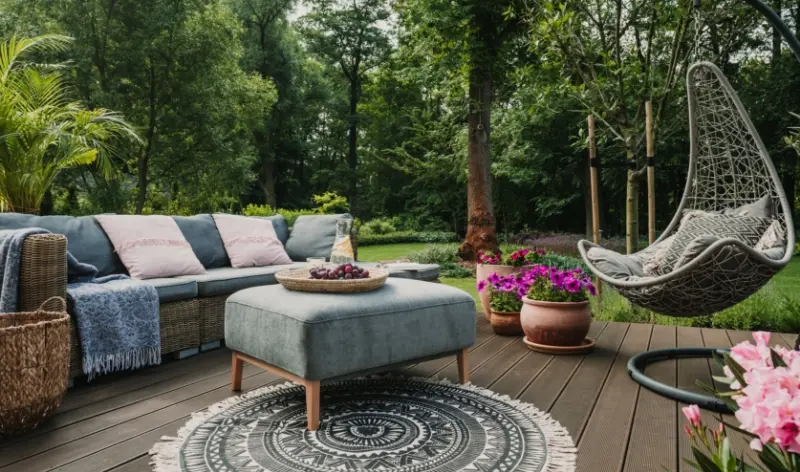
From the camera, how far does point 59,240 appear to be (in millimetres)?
2490

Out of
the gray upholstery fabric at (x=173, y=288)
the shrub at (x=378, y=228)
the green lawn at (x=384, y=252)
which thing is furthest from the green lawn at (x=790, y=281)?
the shrub at (x=378, y=228)

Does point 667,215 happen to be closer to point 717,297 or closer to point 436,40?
point 436,40

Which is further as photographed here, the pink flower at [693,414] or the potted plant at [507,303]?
the potted plant at [507,303]

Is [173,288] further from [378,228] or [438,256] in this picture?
[378,228]

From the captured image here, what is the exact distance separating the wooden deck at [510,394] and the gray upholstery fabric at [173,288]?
0.37 metres

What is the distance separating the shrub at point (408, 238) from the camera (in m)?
13.1

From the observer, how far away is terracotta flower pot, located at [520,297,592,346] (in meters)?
3.08

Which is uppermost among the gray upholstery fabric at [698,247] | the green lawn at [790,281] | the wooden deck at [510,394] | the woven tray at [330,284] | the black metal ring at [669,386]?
the gray upholstery fabric at [698,247]

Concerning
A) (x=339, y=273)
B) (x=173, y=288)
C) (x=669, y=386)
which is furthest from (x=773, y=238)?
(x=173, y=288)

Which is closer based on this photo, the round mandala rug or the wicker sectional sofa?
the round mandala rug

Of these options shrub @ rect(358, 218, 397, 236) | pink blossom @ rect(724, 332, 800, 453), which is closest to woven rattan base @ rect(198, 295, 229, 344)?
pink blossom @ rect(724, 332, 800, 453)

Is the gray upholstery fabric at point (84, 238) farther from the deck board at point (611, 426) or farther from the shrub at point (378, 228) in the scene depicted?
the shrub at point (378, 228)

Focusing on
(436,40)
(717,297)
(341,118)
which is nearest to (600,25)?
(717,297)

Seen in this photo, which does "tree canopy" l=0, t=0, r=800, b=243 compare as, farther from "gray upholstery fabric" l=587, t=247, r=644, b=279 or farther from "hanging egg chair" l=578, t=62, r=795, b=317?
"gray upholstery fabric" l=587, t=247, r=644, b=279
